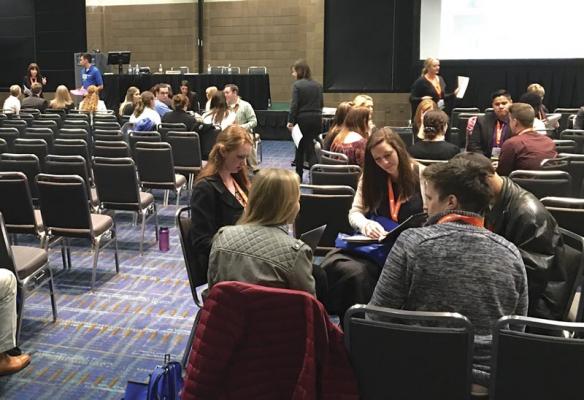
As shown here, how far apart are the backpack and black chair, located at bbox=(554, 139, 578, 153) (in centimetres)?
467

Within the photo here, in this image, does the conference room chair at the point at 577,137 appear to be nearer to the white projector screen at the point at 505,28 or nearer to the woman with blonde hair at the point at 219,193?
the woman with blonde hair at the point at 219,193

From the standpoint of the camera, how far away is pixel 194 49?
56.3 ft

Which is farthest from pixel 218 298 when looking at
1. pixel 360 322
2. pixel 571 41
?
pixel 571 41

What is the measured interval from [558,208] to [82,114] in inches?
329

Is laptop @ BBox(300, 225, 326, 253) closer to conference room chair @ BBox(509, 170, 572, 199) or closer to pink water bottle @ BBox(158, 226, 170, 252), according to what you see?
conference room chair @ BBox(509, 170, 572, 199)

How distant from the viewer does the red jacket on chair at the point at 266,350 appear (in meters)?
2.11

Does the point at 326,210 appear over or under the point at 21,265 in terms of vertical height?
over

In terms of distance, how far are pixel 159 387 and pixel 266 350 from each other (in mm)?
808

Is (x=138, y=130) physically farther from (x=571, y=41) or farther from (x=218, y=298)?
(x=571, y=41)

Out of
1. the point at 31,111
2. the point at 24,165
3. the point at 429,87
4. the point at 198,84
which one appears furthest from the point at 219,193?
the point at 198,84

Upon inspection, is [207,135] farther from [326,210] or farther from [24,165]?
[326,210]

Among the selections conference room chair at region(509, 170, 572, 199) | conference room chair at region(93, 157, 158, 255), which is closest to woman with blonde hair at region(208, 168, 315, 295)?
conference room chair at region(509, 170, 572, 199)

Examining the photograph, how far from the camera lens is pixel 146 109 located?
838cm

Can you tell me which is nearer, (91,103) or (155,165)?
(155,165)
